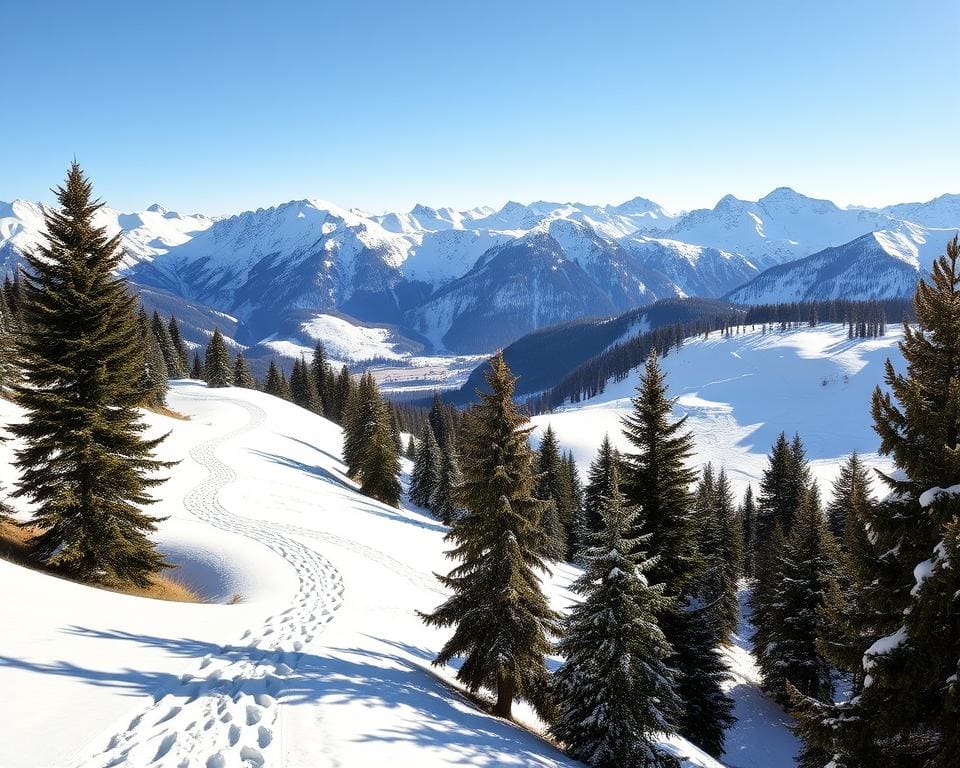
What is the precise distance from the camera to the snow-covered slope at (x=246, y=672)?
7832 millimetres

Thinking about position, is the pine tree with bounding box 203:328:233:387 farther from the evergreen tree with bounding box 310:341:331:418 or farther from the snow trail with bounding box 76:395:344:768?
the snow trail with bounding box 76:395:344:768

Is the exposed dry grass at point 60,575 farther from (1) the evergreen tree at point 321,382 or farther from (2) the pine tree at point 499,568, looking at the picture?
(1) the evergreen tree at point 321,382

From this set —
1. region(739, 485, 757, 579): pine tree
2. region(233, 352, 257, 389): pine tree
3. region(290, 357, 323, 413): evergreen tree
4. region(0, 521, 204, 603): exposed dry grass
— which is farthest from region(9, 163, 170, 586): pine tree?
region(233, 352, 257, 389): pine tree

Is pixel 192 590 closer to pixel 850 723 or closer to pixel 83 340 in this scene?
pixel 83 340

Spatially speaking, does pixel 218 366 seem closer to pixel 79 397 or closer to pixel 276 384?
pixel 276 384

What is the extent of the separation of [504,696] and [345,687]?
491 centimetres

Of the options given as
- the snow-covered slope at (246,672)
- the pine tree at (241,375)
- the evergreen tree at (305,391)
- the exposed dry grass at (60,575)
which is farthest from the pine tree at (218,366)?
the exposed dry grass at (60,575)

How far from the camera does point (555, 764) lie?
1122 centimetres

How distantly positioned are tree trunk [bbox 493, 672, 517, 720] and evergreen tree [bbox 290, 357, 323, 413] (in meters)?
87.1

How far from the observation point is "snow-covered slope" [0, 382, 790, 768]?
25.7ft

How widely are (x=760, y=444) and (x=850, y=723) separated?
12404 cm

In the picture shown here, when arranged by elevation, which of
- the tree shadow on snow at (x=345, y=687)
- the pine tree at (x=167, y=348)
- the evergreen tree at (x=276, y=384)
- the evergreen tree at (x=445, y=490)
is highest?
the pine tree at (x=167, y=348)

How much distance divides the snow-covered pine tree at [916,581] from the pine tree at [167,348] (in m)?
96.7

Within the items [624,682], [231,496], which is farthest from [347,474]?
[624,682]
